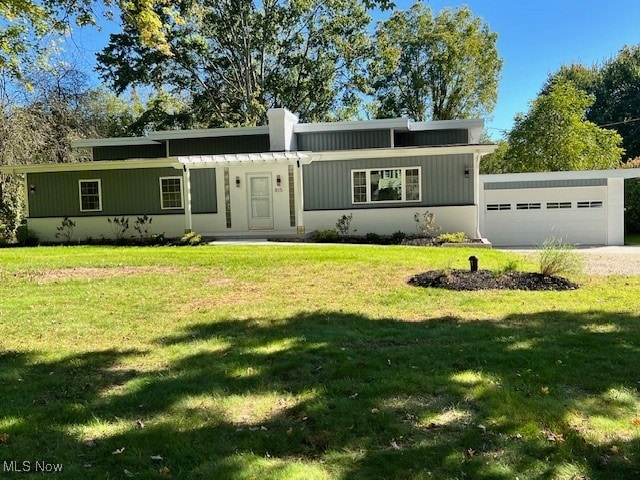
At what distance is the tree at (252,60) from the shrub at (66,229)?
37.5ft

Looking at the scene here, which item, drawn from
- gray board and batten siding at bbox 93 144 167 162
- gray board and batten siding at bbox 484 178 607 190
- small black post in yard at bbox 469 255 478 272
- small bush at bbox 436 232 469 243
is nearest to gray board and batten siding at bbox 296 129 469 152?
gray board and batten siding at bbox 484 178 607 190

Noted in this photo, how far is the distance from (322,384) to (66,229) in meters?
16.5

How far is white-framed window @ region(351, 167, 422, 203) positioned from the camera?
1631cm

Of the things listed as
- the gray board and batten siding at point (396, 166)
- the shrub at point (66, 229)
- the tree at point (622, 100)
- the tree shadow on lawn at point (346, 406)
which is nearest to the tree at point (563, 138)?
the gray board and batten siding at point (396, 166)

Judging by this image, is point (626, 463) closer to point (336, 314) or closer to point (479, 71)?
point (336, 314)

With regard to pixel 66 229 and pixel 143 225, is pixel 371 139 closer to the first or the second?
pixel 143 225

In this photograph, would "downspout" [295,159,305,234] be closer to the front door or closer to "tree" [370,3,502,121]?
the front door

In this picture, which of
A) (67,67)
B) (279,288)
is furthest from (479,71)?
(279,288)

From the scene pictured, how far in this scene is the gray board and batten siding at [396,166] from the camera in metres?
16.1

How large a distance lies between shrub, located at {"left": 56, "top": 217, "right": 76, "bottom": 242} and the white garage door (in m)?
14.3

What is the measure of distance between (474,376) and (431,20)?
34183mm

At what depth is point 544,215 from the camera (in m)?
17.3

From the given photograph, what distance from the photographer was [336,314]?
5934 mm

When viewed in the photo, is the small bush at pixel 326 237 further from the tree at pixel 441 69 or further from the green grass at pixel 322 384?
the tree at pixel 441 69
